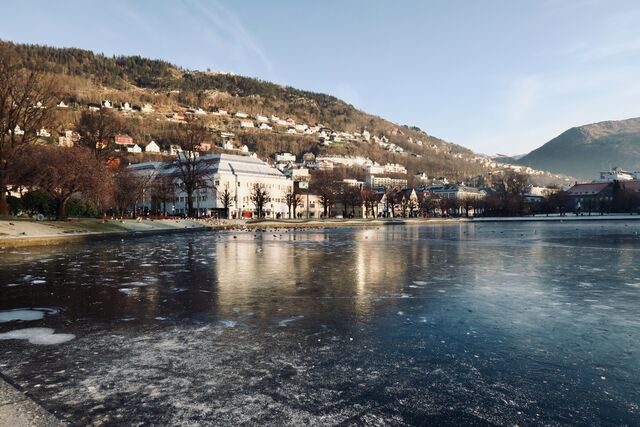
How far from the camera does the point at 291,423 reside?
4.75 meters

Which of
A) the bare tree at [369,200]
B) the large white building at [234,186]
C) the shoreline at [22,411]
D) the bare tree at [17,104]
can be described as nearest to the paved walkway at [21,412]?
the shoreline at [22,411]

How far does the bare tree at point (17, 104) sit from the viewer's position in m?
39.0

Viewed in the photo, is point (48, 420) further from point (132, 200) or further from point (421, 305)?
point (132, 200)

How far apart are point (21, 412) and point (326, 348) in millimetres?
4259

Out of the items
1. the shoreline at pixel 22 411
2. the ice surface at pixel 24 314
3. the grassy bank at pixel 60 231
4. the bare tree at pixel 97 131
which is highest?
the bare tree at pixel 97 131

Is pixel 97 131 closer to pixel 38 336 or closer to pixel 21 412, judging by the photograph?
pixel 38 336

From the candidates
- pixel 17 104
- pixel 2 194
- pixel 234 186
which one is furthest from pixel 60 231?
pixel 234 186

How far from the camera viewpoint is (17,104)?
131 ft

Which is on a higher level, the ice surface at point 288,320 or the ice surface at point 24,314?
the ice surface at point 24,314

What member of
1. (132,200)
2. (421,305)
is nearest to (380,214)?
(132,200)

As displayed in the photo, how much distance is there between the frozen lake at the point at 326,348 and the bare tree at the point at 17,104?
30065 mm

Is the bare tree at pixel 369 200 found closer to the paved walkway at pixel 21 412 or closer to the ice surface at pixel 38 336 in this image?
the ice surface at pixel 38 336

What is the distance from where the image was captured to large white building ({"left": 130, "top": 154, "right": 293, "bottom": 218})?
108375mm

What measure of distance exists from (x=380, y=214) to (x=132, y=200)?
108m
